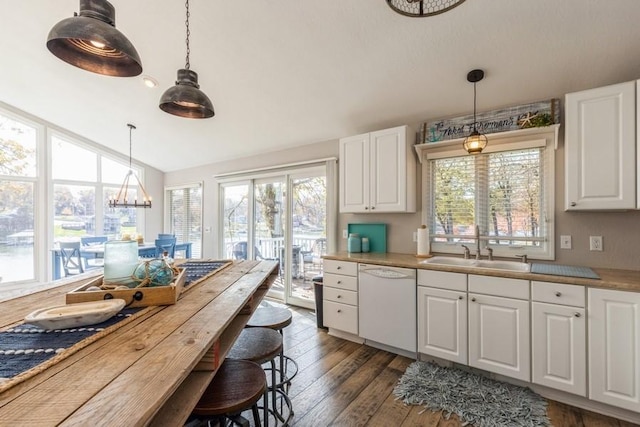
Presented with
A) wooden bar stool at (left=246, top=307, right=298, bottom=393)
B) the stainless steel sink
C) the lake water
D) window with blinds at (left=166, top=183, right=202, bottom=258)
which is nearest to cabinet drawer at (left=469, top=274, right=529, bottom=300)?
the stainless steel sink

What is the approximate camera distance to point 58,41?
1.25 meters

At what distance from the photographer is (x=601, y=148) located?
204cm

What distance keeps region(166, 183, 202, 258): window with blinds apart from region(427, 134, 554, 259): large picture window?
4.40m

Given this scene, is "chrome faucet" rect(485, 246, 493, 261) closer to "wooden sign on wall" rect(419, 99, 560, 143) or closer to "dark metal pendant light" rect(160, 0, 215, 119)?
"wooden sign on wall" rect(419, 99, 560, 143)

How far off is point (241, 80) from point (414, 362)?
318 centimetres

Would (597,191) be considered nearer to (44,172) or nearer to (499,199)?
(499,199)

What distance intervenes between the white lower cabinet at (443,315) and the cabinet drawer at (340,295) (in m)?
0.67

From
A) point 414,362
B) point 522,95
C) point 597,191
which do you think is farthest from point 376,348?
point 522,95

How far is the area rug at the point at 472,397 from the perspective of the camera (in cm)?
187

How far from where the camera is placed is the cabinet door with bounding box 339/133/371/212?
3.14 m

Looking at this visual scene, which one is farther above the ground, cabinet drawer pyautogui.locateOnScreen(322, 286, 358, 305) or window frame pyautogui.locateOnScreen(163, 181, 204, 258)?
window frame pyautogui.locateOnScreen(163, 181, 204, 258)

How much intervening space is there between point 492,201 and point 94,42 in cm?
305

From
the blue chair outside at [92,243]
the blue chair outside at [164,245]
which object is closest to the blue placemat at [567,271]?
the blue chair outside at [164,245]

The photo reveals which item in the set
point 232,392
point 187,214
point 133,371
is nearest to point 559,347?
point 232,392
